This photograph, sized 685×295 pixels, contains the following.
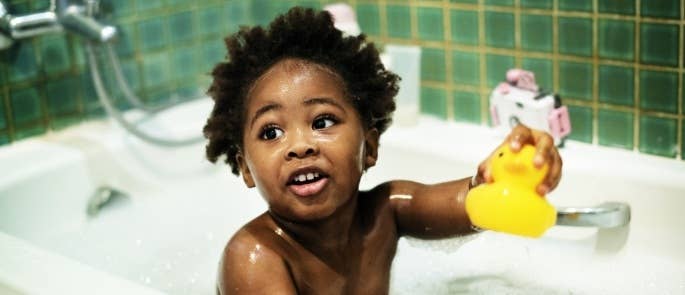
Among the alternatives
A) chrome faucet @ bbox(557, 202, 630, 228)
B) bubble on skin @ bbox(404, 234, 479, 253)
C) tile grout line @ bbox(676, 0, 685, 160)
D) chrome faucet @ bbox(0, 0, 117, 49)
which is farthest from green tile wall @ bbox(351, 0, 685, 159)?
chrome faucet @ bbox(0, 0, 117, 49)

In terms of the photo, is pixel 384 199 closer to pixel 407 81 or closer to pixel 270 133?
pixel 270 133

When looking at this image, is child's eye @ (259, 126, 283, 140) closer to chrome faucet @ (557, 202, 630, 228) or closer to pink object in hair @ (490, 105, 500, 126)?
chrome faucet @ (557, 202, 630, 228)

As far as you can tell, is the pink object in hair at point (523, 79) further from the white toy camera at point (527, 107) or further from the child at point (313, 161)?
the child at point (313, 161)

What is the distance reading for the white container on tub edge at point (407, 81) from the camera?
5.82 feet

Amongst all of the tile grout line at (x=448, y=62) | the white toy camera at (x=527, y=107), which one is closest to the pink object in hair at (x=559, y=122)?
the white toy camera at (x=527, y=107)

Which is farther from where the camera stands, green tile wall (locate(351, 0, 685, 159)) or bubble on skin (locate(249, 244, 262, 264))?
green tile wall (locate(351, 0, 685, 159))

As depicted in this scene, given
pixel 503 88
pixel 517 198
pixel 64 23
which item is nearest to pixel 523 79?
pixel 503 88

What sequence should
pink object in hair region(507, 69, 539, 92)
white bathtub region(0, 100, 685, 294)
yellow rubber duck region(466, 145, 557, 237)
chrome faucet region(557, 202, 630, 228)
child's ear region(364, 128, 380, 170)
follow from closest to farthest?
yellow rubber duck region(466, 145, 557, 237) → child's ear region(364, 128, 380, 170) → chrome faucet region(557, 202, 630, 228) → white bathtub region(0, 100, 685, 294) → pink object in hair region(507, 69, 539, 92)

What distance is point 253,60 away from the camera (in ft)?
3.76

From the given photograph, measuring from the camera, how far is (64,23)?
1.66 meters

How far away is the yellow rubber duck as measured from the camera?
38.8 inches

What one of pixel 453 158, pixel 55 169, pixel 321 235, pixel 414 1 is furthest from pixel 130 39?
pixel 321 235

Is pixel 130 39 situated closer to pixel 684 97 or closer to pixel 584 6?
pixel 584 6

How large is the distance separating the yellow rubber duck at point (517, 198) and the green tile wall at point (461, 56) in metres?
0.58
